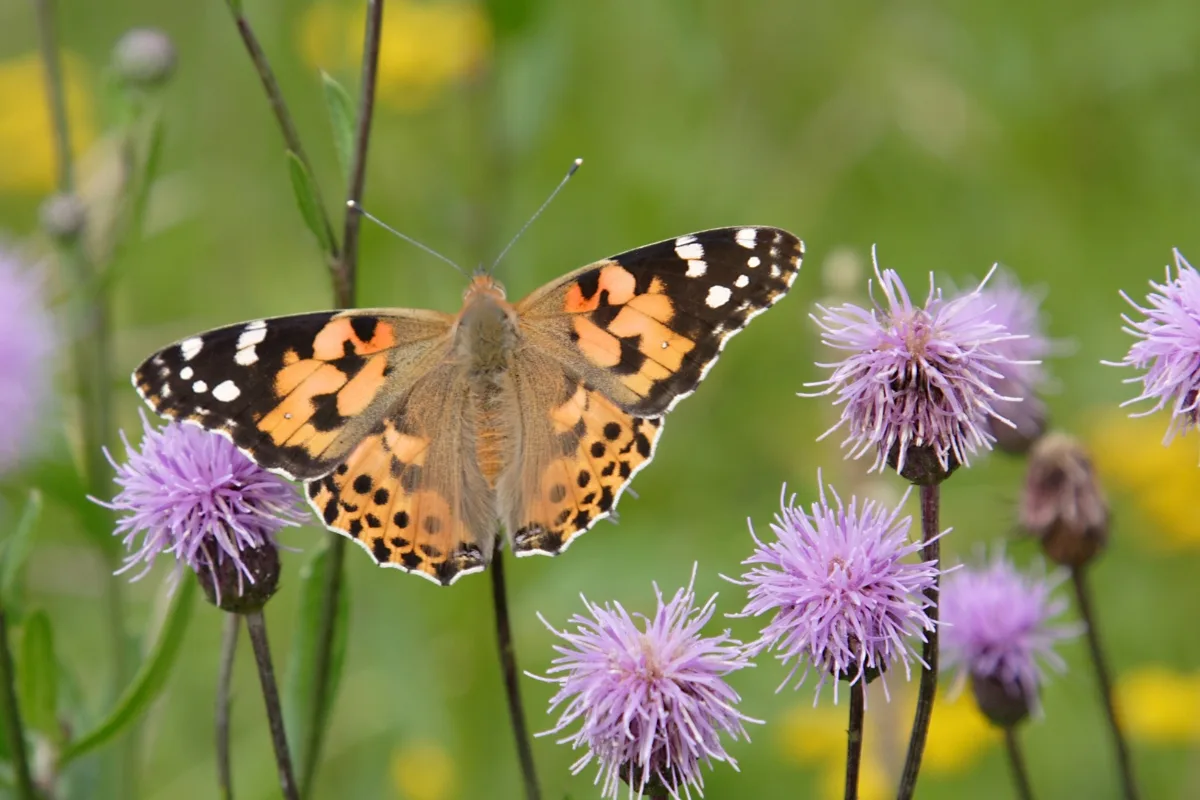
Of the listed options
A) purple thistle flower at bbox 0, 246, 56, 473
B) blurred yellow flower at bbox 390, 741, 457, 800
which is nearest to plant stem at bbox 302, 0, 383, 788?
purple thistle flower at bbox 0, 246, 56, 473

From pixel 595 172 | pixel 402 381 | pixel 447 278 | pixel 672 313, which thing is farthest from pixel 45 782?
pixel 595 172

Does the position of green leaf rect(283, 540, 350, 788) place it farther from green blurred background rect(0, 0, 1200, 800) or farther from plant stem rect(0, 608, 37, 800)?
green blurred background rect(0, 0, 1200, 800)

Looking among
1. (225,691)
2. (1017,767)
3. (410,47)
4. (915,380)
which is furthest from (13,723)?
(410,47)

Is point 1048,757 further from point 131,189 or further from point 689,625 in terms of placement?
point 131,189

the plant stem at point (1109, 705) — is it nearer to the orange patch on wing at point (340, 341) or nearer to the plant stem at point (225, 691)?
the orange patch on wing at point (340, 341)

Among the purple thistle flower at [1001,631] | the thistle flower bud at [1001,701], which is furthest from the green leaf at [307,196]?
the thistle flower bud at [1001,701]

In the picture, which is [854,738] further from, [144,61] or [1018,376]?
[144,61]
